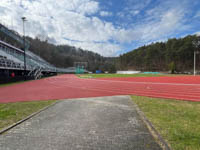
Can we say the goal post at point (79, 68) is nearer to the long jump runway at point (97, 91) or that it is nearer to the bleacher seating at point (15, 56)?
the bleacher seating at point (15, 56)

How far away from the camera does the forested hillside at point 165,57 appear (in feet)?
178

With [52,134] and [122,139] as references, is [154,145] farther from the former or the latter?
[52,134]

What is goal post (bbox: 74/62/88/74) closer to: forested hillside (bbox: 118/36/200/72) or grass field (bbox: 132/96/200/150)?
forested hillside (bbox: 118/36/200/72)

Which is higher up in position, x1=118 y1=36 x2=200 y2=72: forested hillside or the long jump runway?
x1=118 y1=36 x2=200 y2=72: forested hillside

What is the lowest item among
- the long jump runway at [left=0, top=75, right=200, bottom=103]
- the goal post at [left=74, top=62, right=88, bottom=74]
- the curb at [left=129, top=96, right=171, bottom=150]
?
the long jump runway at [left=0, top=75, right=200, bottom=103]

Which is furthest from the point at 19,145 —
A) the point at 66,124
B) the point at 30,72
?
the point at 30,72

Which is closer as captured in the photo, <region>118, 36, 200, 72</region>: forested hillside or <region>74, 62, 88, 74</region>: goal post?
<region>118, 36, 200, 72</region>: forested hillside

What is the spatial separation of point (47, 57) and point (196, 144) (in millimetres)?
83747

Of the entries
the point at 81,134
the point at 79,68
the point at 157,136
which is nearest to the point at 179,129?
the point at 157,136

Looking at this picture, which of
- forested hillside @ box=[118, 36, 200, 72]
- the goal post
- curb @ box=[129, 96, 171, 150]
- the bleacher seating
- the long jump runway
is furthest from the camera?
the goal post

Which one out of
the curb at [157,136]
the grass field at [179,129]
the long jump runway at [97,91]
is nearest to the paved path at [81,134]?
the curb at [157,136]

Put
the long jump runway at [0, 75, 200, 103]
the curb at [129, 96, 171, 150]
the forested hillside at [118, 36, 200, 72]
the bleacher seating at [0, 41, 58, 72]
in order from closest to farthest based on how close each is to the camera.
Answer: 1. the curb at [129, 96, 171, 150]
2. the long jump runway at [0, 75, 200, 103]
3. the bleacher seating at [0, 41, 58, 72]
4. the forested hillside at [118, 36, 200, 72]

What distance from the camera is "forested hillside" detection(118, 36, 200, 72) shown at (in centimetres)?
5431

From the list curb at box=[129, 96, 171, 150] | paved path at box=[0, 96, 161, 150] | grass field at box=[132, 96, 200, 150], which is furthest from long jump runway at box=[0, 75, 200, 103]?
curb at box=[129, 96, 171, 150]
